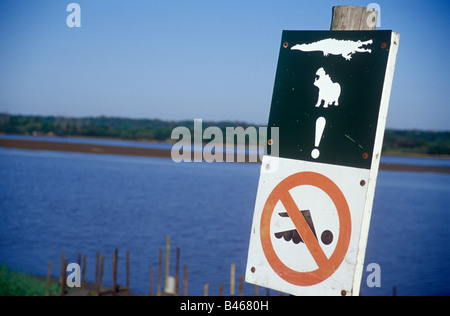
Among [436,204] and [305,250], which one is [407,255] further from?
[305,250]

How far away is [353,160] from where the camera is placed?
2.67 metres

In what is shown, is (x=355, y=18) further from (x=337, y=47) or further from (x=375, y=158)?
(x=375, y=158)

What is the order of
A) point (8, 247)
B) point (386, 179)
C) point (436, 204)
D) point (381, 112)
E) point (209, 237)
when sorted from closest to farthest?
point (381, 112), point (8, 247), point (209, 237), point (436, 204), point (386, 179)

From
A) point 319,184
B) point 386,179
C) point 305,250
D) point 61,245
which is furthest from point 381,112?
point 386,179

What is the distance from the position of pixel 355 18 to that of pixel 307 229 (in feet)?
3.68

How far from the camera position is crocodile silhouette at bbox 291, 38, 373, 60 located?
2.74 metres

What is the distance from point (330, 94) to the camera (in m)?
2.75

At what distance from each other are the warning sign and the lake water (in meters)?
24.1

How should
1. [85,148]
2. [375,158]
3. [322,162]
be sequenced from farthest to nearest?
[85,148] → [322,162] → [375,158]

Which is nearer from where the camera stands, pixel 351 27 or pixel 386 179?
pixel 351 27

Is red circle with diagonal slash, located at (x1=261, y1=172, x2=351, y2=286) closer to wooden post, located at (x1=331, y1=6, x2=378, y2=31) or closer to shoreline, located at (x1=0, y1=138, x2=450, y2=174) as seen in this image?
wooden post, located at (x1=331, y1=6, x2=378, y2=31)

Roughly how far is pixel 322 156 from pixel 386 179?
3656 inches

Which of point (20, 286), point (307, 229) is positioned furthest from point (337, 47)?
point (20, 286)

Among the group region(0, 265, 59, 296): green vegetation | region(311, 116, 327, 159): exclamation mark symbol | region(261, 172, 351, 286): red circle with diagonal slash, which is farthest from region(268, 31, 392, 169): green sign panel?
region(0, 265, 59, 296): green vegetation
